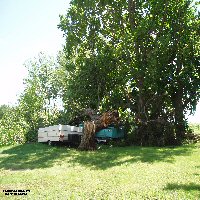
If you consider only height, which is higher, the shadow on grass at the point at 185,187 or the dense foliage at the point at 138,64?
the dense foliage at the point at 138,64

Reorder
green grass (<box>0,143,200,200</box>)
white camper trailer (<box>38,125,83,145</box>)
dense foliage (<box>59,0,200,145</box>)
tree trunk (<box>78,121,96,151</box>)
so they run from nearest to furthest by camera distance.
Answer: green grass (<box>0,143,200,200</box>), tree trunk (<box>78,121,96,151</box>), white camper trailer (<box>38,125,83,145</box>), dense foliage (<box>59,0,200,145</box>)

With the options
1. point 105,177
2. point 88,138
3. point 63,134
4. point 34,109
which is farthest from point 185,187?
point 34,109

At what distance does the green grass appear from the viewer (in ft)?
35.2

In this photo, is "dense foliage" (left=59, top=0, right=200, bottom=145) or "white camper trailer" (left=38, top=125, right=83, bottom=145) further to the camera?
"dense foliage" (left=59, top=0, right=200, bottom=145)

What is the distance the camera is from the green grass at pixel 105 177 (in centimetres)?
1073

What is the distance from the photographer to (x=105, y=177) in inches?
545

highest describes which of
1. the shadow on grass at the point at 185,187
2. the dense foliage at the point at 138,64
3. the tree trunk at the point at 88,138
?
the dense foliage at the point at 138,64

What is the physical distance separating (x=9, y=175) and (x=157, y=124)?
19359 mm

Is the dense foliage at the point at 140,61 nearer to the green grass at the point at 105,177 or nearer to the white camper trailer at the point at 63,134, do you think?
the white camper trailer at the point at 63,134

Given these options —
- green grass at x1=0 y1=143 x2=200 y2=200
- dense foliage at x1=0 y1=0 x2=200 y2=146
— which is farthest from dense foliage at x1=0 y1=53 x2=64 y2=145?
green grass at x1=0 y1=143 x2=200 y2=200

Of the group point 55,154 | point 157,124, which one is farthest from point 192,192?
point 157,124

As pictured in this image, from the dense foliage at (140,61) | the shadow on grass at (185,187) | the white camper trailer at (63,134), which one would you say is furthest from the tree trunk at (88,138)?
the shadow on grass at (185,187)

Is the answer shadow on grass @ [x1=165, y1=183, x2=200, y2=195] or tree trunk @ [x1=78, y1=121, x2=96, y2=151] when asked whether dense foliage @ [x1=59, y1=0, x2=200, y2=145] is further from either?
shadow on grass @ [x1=165, y1=183, x2=200, y2=195]

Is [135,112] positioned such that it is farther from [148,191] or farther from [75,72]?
[148,191]
